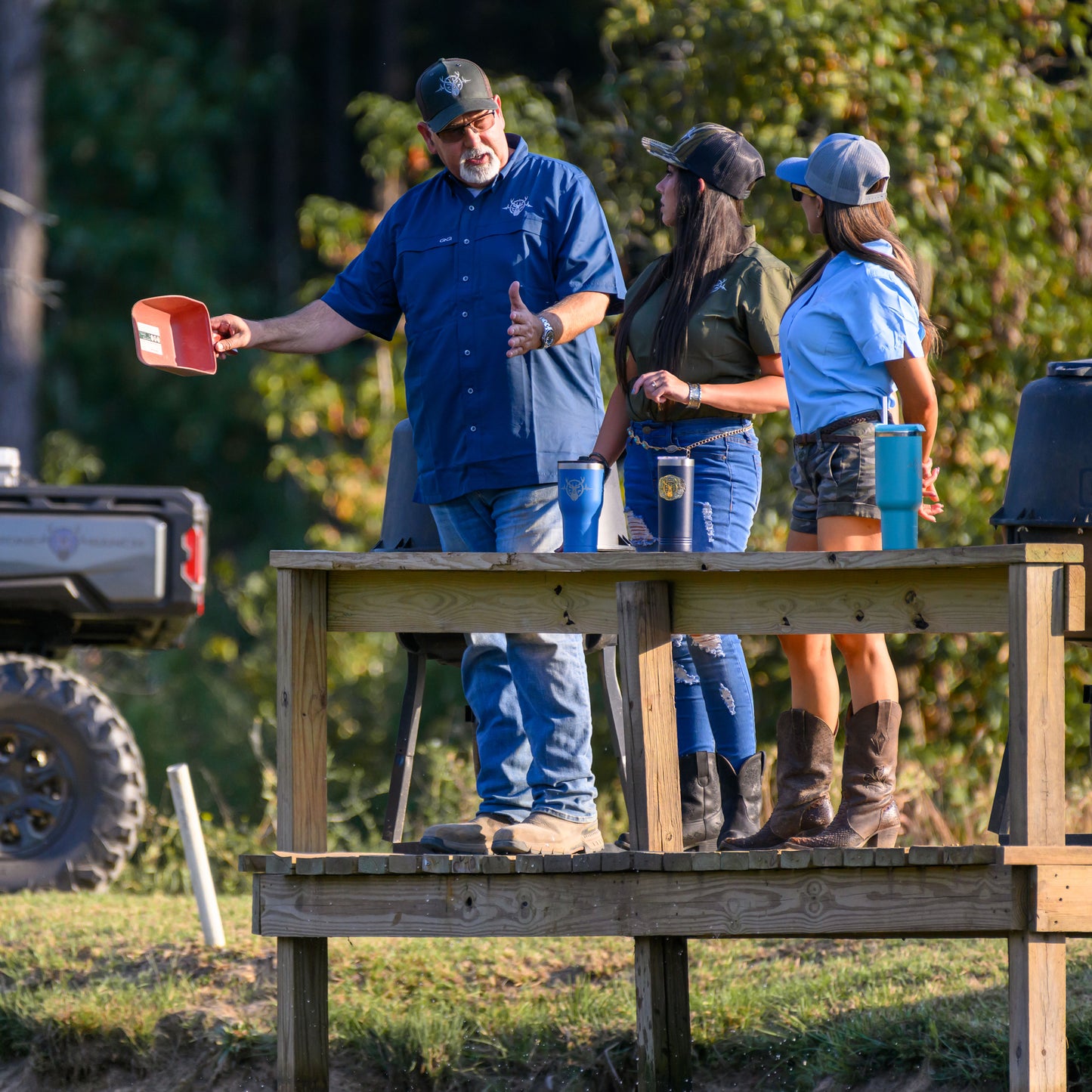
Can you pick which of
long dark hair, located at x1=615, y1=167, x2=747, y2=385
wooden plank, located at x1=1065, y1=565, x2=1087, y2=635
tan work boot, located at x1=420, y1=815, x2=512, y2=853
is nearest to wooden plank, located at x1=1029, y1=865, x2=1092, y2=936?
wooden plank, located at x1=1065, y1=565, x2=1087, y2=635

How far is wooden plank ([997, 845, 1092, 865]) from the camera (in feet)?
12.5

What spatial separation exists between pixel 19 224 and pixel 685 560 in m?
14.3

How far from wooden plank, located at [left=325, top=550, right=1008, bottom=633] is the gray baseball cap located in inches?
34.7

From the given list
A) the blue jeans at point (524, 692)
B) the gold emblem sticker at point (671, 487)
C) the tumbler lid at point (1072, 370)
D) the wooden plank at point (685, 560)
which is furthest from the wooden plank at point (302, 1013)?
the tumbler lid at point (1072, 370)

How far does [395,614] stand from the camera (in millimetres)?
4195

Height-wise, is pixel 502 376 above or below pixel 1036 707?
above

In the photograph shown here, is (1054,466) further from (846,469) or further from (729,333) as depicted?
(729,333)

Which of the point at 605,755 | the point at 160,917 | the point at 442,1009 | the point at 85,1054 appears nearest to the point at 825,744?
the point at 442,1009

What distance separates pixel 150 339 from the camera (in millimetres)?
4305

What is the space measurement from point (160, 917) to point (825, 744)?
2756 mm

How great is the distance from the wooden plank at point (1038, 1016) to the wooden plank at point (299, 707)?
1519 mm

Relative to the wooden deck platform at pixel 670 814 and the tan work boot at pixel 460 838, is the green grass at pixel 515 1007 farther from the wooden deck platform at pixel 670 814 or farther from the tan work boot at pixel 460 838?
the tan work boot at pixel 460 838

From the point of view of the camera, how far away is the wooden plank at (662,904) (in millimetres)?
3916

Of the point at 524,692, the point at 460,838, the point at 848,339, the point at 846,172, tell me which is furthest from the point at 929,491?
the point at 460,838
